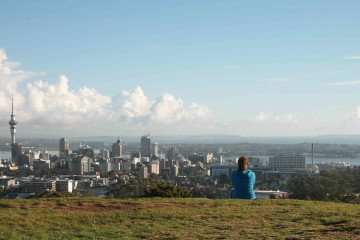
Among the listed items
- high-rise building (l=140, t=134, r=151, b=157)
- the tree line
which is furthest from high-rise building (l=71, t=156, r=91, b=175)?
high-rise building (l=140, t=134, r=151, b=157)

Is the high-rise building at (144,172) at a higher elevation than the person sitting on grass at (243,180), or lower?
lower

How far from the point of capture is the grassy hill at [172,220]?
23.3 ft

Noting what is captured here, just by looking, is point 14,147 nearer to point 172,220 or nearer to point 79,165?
point 79,165

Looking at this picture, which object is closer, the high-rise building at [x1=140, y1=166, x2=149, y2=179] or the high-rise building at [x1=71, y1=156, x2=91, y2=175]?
the high-rise building at [x1=140, y1=166, x2=149, y2=179]

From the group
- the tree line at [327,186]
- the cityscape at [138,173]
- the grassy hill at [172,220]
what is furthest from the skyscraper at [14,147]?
the grassy hill at [172,220]

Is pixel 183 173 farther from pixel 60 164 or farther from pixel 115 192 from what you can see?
pixel 115 192

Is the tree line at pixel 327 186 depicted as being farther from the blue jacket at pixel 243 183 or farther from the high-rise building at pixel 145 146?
the high-rise building at pixel 145 146

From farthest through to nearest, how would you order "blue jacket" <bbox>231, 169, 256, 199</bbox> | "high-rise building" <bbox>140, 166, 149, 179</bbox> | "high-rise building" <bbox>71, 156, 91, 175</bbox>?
"high-rise building" <bbox>71, 156, 91, 175</bbox>
"high-rise building" <bbox>140, 166, 149, 179</bbox>
"blue jacket" <bbox>231, 169, 256, 199</bbox>

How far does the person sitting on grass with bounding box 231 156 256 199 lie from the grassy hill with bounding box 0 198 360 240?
0.19 m

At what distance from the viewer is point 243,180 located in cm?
1018

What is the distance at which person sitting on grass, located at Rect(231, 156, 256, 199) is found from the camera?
10.0m

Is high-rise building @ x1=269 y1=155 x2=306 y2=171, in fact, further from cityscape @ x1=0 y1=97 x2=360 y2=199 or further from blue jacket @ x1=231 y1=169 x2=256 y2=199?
blue jacket @ x1=231 y1=169 x2=256 y2=199

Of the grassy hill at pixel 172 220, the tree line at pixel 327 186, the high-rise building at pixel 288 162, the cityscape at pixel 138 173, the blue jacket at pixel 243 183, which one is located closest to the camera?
the grassy hill at pixel 172 220

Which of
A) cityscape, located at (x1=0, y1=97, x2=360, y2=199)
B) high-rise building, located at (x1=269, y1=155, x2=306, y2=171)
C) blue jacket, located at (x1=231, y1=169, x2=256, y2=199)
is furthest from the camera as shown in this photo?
high-rise building, located at (x1=269, y1=155, x2=306, y2=171)
